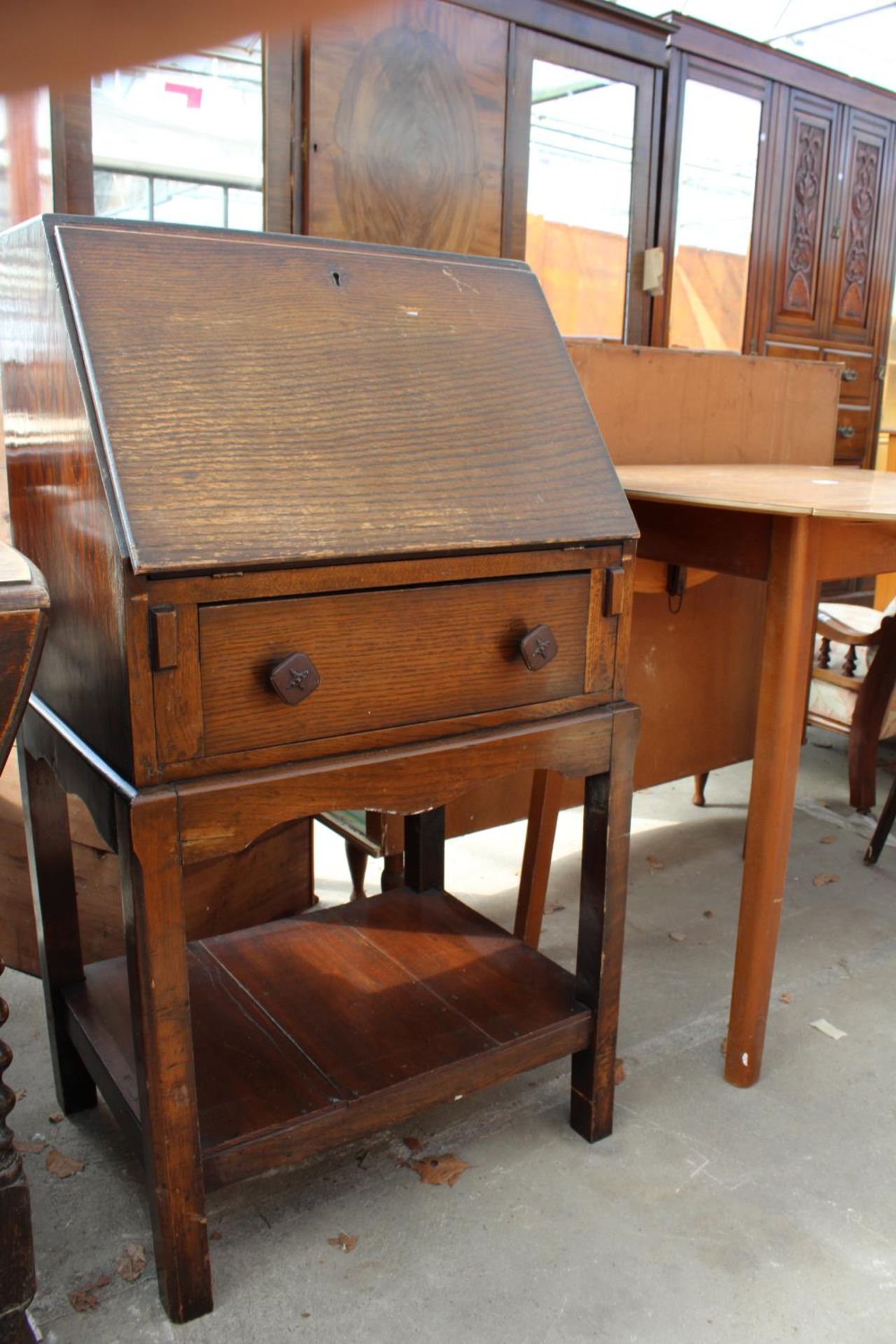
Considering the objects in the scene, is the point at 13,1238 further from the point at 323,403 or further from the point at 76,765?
the point at 323,403

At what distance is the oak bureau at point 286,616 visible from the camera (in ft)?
4.02

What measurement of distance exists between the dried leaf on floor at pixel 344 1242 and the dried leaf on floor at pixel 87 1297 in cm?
31

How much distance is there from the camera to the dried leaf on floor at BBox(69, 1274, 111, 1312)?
144cm

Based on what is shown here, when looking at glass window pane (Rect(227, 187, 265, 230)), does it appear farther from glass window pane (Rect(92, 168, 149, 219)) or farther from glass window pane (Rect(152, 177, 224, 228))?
glass window pane (Rect(92, 168, 149, 219))

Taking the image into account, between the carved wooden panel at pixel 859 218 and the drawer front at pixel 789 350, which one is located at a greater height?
the carved wooden panel at pixel 859 218

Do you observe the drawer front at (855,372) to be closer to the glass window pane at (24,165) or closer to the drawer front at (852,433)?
the drawer front at (852,433)

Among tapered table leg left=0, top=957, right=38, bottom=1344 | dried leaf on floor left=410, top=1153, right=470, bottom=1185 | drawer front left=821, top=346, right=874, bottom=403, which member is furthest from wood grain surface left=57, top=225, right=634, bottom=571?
drawer front left=821, top=346, right=874, bottom=403

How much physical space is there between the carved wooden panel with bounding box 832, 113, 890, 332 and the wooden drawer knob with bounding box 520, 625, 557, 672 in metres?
4.38

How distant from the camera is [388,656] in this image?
137 centimetres

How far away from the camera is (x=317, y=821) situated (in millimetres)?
2889

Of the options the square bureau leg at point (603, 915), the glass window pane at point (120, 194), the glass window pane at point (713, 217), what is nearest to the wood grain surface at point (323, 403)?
the square bureau leg at point (603, 915)

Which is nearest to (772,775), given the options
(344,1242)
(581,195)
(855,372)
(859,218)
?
(344,1242)

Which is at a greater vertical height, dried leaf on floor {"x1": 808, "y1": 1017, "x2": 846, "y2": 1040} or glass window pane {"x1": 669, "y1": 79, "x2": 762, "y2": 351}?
glass window pane {"x1": 669, "y1": 79, "x2": 762, "y2": 351}

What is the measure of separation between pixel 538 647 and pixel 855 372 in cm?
449
